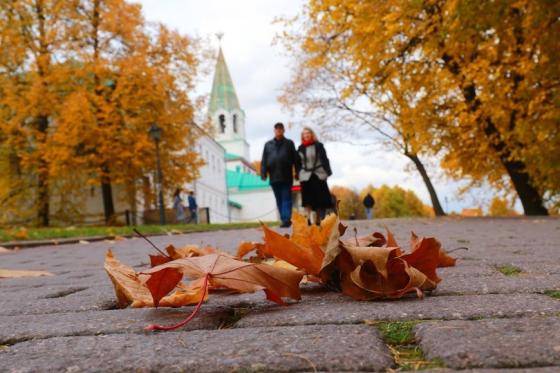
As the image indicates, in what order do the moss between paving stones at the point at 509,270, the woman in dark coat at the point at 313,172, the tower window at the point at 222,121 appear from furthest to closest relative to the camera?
the tower window at the point at 222,121 → the woman in dark coat at the point at 313,172 → the moss between paving stones at the point at 509,270


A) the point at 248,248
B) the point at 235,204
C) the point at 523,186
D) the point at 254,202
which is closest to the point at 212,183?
the point at 235,204

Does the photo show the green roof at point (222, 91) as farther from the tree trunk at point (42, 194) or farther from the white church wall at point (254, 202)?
the tree trunk at point (42, 194)

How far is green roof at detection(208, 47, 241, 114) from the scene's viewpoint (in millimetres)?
74375

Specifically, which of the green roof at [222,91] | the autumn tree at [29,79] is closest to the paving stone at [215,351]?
the autumn tree at [29,79]

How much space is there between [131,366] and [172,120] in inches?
923

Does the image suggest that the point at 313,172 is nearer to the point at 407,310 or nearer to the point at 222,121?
the point at 407,310

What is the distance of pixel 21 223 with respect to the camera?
26172 millimetres

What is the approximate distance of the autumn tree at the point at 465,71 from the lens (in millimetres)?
10547

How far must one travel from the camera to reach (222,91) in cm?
7438

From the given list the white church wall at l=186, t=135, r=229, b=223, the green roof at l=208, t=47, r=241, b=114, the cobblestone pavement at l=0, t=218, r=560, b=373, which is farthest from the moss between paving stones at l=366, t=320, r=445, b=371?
the green roof at l=208, t=47, r=241, b=114

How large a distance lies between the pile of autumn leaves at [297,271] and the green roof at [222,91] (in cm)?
7318

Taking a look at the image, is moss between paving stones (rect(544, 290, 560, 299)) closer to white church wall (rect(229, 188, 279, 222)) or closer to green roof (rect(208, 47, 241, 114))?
white church wall (rect(229, 188, 279, 222))

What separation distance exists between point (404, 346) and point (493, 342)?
0.22 m

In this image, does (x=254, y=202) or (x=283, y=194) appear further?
(x=254, y=202)
